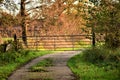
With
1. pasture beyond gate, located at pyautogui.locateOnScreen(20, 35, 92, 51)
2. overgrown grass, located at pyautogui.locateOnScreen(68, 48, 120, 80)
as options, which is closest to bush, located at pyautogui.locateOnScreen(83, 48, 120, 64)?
overgrown grass, located at pyautogui.locateOnScreen(68, 48, 120, 80)

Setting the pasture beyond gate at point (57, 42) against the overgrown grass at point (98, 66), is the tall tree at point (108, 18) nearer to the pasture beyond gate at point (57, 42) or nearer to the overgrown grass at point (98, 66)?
the overgrown grass at point (98, 66)

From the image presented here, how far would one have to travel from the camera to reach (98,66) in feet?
61.9

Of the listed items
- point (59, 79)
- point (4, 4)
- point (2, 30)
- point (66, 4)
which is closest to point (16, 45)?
point (4, 4)

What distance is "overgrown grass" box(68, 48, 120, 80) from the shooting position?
15.0 meters

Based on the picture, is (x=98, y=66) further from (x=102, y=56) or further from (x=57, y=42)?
(x=57, y=42)

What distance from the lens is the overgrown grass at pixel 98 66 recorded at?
15.0 m

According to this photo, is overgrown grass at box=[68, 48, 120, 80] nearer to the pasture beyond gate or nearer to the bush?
the bush

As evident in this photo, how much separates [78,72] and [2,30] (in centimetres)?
2104

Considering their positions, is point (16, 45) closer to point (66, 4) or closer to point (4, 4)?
point (4, 4)

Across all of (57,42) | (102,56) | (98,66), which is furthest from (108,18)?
(57,42)

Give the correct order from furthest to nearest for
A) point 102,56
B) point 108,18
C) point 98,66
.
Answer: point 102,56
point 98,66
point 108,18

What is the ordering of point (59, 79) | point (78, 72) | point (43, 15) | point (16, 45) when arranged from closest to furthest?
1. point (59, 79)
2. point (78, 72)
3. point (16, 45)
4. point (43, 15)

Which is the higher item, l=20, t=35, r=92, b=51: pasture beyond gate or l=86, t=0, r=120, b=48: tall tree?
l=86, t=0, r=120, b=48: tall tree

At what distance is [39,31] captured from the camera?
41.1 metres
